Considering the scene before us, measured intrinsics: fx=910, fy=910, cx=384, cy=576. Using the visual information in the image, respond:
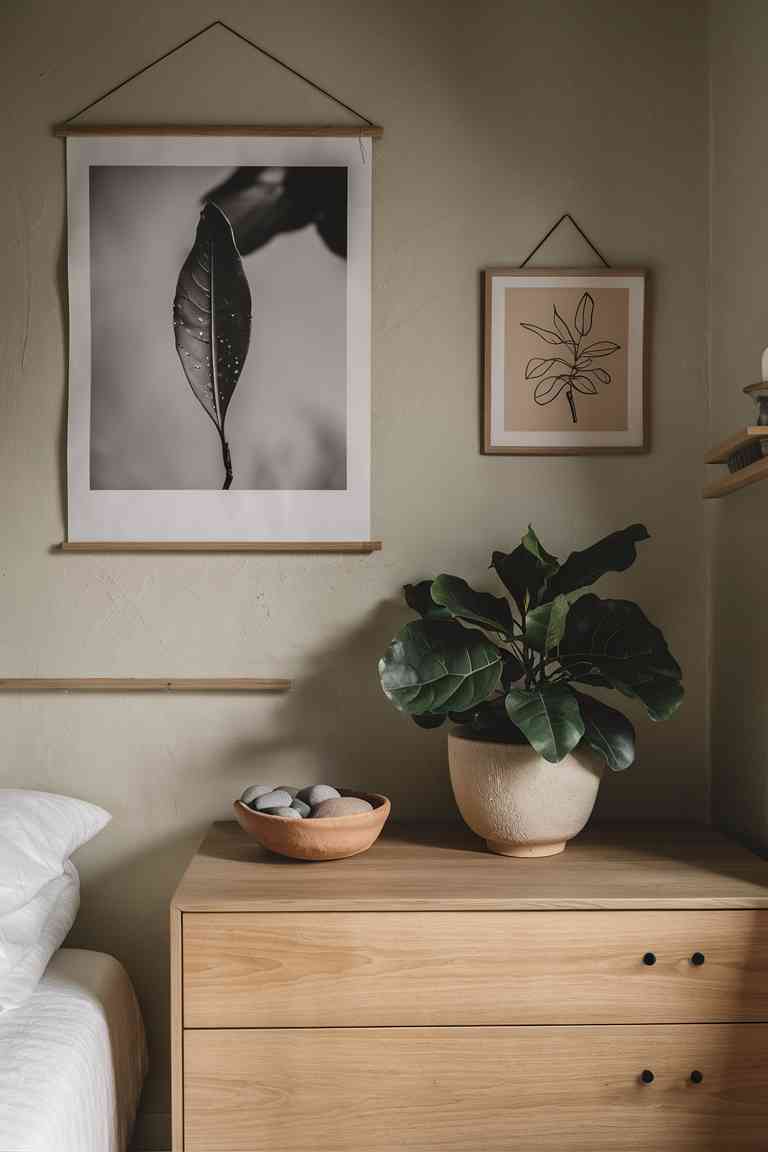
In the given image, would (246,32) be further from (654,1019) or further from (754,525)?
(654,1019)

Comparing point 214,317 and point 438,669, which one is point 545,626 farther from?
point 214,317

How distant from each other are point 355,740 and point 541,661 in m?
0.47

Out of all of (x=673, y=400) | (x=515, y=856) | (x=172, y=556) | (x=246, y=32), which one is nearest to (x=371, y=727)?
(x=515, y=856)

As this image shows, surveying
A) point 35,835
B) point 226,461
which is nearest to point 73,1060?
point 35,835

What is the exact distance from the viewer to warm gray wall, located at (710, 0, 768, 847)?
166 cm

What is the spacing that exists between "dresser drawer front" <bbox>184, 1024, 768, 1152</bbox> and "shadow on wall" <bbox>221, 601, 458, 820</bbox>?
55 centimetres

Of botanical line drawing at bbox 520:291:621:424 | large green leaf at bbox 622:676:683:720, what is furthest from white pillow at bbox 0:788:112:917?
botanical line drawing at bbox 520:291:621:424

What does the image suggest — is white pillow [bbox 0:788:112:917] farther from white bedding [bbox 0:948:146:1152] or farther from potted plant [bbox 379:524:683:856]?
potted plant [bbox 379:524:683:856]

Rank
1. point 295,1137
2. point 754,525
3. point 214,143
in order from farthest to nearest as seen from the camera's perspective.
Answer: point 214,143, point 754,525, point 295,1137

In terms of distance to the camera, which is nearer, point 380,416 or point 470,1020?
point 470,1020

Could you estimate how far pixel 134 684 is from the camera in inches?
73.4

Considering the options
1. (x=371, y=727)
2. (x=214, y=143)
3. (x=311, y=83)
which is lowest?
(x=371, y=727)

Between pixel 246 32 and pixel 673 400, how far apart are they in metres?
1.17

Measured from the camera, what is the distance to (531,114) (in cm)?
189
